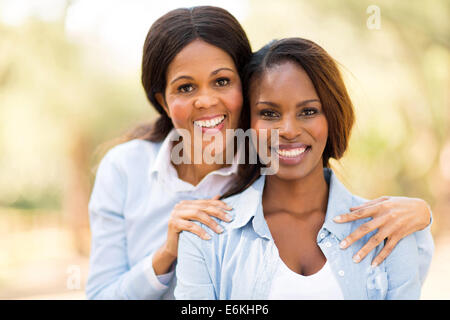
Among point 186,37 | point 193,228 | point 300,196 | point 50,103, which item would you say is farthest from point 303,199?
point 50,103

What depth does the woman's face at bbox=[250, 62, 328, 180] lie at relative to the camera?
6.55 ft

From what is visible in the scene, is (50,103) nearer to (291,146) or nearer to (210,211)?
(210,211)

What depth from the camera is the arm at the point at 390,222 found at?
197 cm

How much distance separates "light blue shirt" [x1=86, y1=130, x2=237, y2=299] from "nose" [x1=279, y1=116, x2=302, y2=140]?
1.80 ft

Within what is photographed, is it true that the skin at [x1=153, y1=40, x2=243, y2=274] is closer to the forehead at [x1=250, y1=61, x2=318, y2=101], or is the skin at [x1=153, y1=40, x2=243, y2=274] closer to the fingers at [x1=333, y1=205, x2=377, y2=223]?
the forehead at [x1=250, y1=61, x2=318, y2=101]

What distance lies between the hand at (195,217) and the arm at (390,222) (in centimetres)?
47

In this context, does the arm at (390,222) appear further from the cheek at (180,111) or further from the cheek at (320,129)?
the cheek at (180,111)

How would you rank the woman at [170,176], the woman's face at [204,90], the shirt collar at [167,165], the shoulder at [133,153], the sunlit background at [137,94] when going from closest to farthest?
the woman at [170,176], the woman's face at [204,90], the shirt collar at [167,165], the shoulder at [133,153], the sunlit background at [137,94]

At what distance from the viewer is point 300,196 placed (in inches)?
85.6

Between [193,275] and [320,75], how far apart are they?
0.91 meters

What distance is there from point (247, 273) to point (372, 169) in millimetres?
5751

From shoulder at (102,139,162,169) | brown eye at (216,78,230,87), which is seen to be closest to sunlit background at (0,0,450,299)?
shoulder at (102,139,162,169)

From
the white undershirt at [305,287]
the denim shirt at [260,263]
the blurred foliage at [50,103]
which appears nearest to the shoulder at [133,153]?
the denim shirt at [260,263]

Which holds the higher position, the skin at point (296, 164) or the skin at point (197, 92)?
the skin at point (197, 92)
